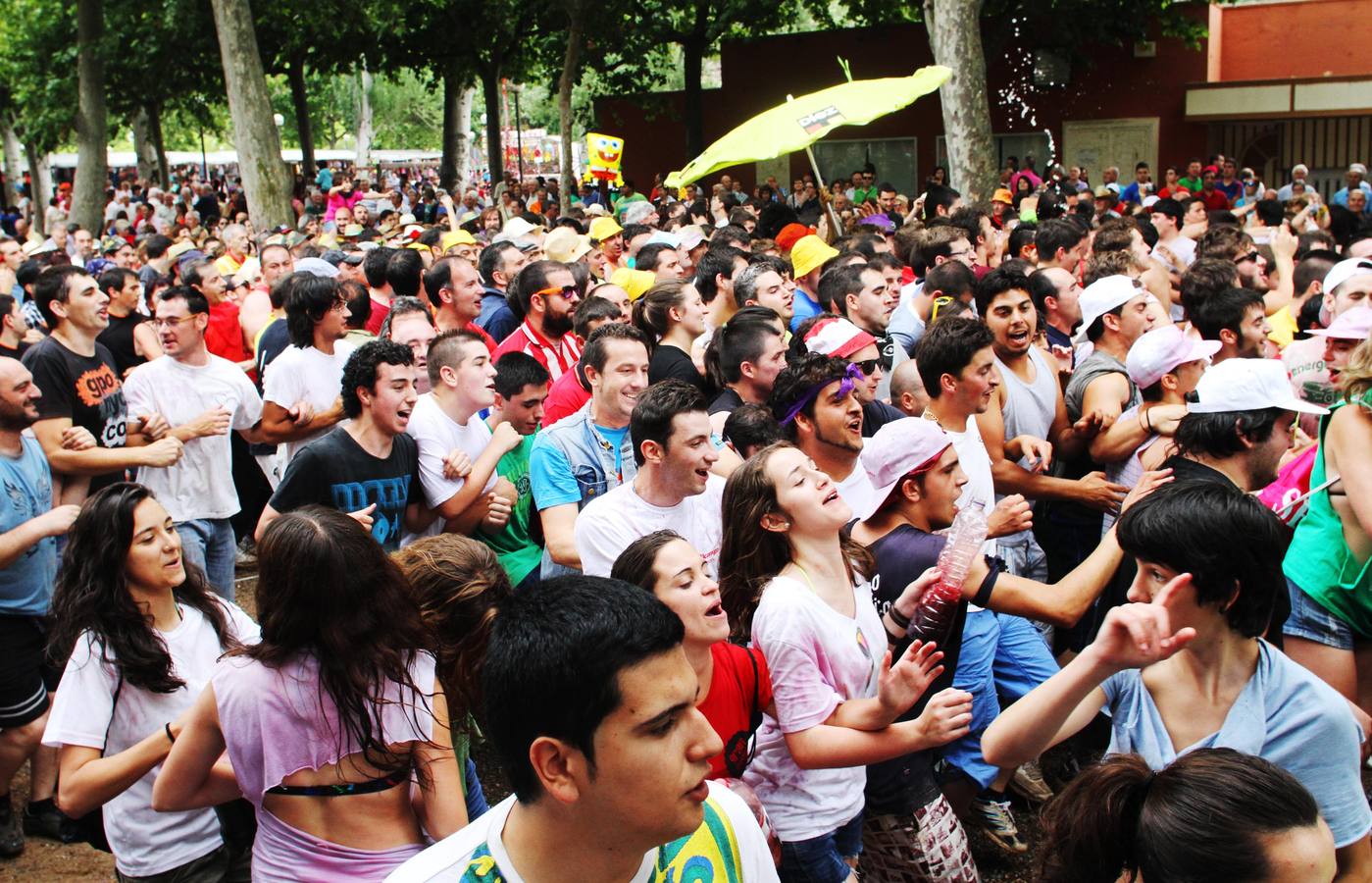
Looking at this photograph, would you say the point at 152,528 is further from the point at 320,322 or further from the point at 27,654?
the point at 320,322

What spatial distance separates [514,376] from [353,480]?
911mm

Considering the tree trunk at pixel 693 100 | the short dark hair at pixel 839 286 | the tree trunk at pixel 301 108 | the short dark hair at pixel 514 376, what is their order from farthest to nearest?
the tree trunk at pixel 301 108
the tree trunk at pixel 693 100
the short dark hair at pixel 839 286
the short dark hair at pixel 514 376

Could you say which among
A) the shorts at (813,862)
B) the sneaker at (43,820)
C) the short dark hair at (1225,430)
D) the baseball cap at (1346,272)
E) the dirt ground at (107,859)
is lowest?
the dirt ground at (107,859)

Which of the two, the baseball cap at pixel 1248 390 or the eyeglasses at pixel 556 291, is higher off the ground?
the eyeglasses at pixel 556 291

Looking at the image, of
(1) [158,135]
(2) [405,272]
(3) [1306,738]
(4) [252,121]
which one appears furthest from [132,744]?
(1) [158,135]

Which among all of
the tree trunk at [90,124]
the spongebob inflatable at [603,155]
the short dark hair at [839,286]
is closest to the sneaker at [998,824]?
the short dark hair at [839,286]

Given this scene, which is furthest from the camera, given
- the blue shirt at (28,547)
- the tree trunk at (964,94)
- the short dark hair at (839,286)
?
the tree trunk at (964,94)

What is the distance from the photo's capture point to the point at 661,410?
4250mm

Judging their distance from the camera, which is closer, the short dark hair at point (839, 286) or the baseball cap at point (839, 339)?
the baseball cap at point (839, 339)

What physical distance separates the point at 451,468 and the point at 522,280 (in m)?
2.39

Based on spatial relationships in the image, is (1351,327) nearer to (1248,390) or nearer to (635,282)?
(1248,390)

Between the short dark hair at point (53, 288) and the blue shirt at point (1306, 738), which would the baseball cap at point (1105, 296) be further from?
the short dark hair at point (53, 288)

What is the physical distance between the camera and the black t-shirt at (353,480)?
186 inches

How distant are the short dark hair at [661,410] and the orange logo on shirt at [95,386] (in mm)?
3298
